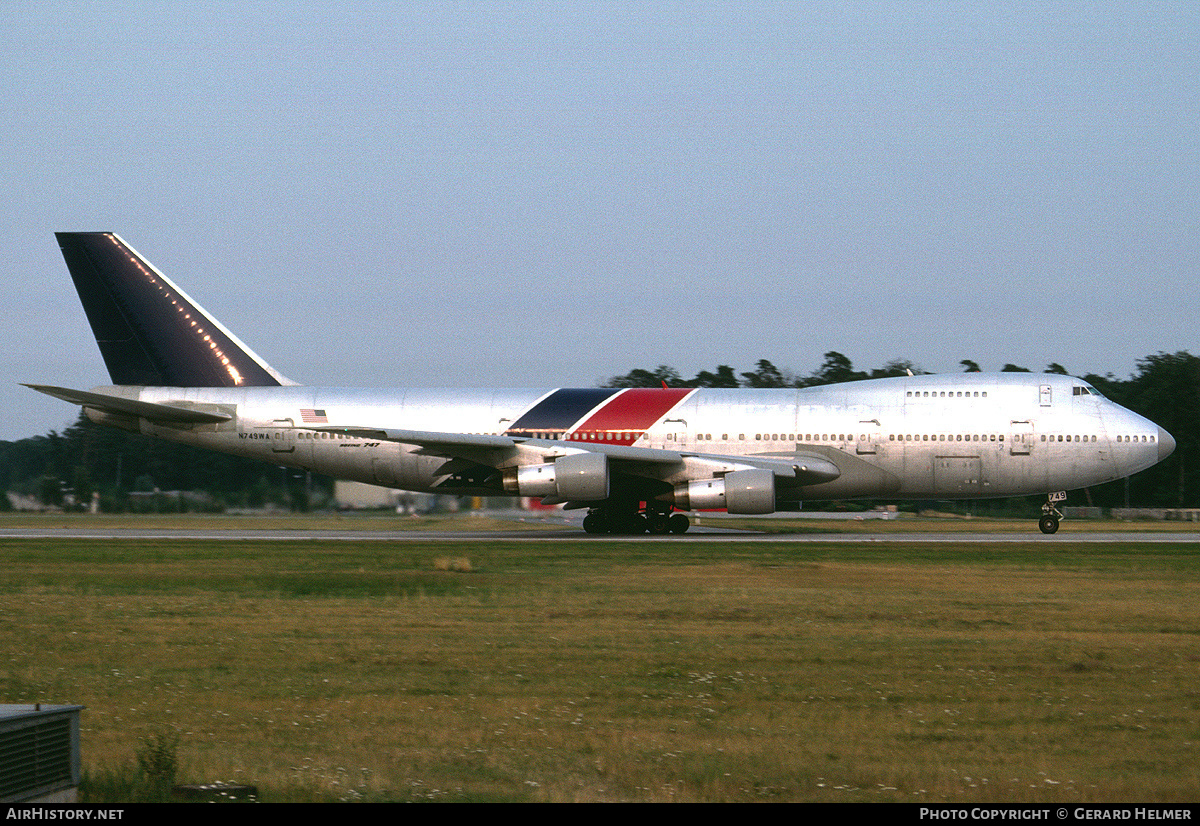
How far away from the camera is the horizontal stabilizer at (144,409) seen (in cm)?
2926

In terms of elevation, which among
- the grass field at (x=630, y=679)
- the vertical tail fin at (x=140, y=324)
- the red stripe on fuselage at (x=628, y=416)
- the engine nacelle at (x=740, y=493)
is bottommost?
the grass field at (x=630, y=679)

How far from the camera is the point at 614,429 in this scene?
2978 cm

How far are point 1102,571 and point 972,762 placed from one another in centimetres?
1337

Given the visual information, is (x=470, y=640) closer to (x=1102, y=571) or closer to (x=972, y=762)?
(x=972, y=762)

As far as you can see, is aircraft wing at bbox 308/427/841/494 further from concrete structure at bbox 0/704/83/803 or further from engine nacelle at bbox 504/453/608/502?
concrete structure at bbox 0/704/83/803

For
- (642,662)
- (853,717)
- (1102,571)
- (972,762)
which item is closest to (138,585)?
(642,662)

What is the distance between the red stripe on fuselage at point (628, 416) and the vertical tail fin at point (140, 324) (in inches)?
370

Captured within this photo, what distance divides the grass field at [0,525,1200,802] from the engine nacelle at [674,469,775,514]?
8340 mm

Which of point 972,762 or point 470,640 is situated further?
point 470,640

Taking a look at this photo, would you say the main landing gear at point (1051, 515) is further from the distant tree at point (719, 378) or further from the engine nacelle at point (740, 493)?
the distant tree at point (719, 378)

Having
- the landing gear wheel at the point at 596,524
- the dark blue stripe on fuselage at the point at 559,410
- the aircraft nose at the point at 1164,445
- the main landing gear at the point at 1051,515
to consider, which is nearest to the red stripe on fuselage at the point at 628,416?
the dark blue stripe on fuselage at the point at 559,410

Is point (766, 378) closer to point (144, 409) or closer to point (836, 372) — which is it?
point (836, 372)

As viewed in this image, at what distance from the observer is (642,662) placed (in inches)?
417

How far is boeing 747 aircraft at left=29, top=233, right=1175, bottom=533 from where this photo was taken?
93.6ft
